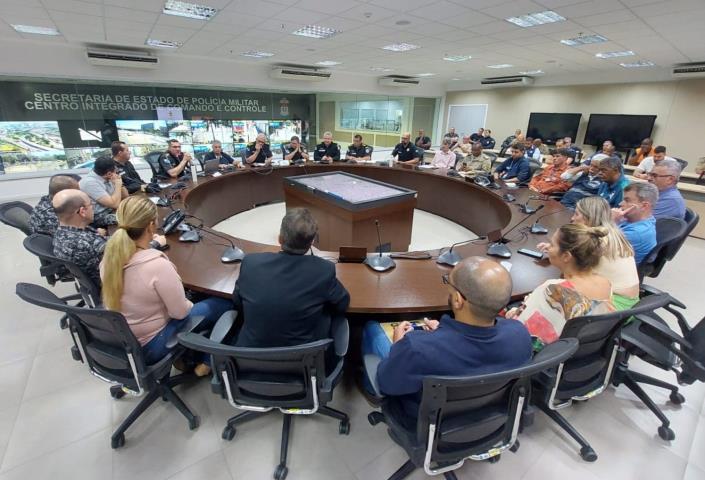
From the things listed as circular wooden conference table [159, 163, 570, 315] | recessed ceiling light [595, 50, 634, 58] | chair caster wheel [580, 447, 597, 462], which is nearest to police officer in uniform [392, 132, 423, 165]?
circular wooden conference table [159, 163, 570, 315]

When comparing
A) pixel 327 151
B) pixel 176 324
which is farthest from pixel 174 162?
pixel 176 324

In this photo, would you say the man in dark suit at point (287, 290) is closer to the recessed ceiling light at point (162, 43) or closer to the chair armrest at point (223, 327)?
the chair armrest at point (223, 327)

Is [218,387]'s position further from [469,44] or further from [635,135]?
[635,135]

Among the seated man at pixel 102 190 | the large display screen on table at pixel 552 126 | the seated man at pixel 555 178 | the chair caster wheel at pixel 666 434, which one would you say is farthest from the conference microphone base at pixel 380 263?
the large display screen on table at pixel 552 126

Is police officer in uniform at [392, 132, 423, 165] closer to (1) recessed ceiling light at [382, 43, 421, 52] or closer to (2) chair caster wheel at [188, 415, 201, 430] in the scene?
(1) recessed ceiling light at [382, 43, 421, 52]

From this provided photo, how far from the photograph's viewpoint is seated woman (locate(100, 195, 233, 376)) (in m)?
1.38

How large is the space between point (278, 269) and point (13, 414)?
1.77 m

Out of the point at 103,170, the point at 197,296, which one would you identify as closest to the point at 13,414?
the point at 197,296

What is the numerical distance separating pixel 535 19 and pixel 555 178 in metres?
1.97

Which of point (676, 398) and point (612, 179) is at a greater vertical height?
point (612, 179)

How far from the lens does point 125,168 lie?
12.1 feet

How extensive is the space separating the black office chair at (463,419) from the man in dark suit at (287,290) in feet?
1.12

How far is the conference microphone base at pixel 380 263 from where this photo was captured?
1952 mm

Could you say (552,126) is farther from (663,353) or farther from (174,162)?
(174,162)
